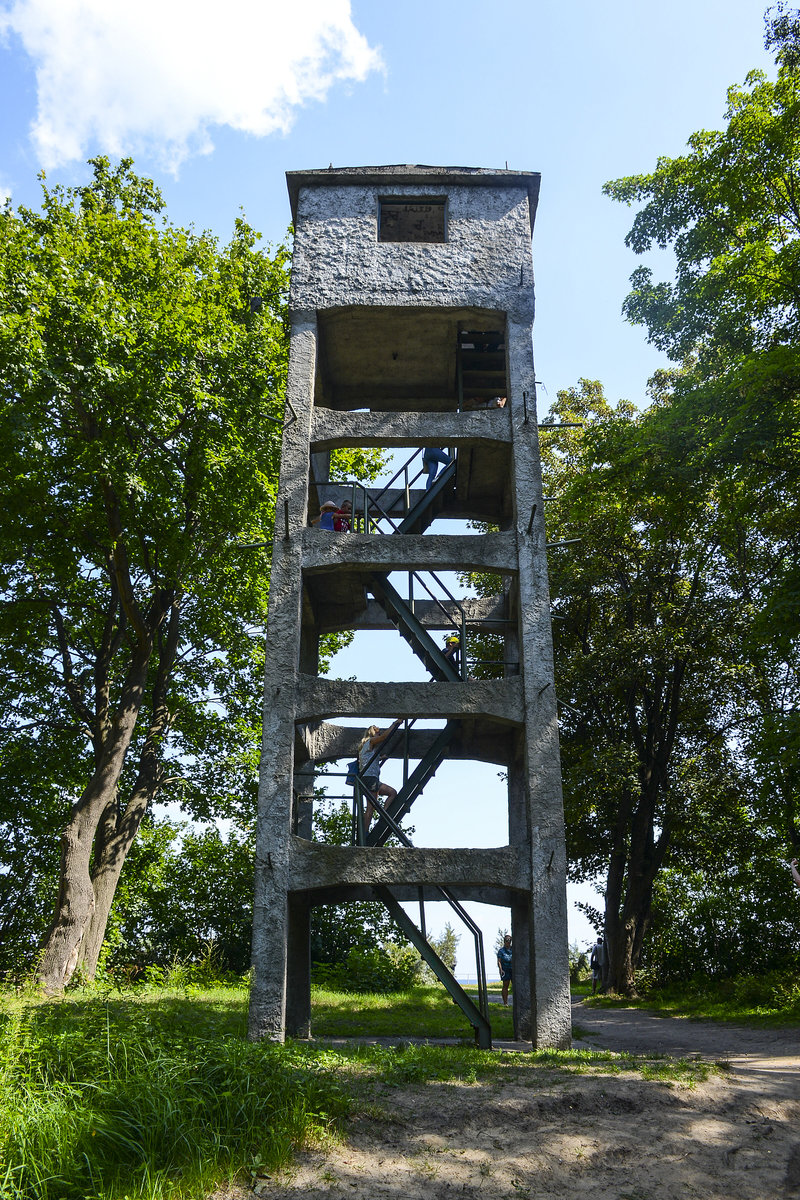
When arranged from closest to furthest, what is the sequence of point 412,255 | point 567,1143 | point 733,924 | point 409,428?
point 567,1143
point 409,428
point 412,255
point 733,924

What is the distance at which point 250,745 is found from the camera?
20844 millimetres

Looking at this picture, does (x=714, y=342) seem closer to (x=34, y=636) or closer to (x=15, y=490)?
(x=15, y=490)

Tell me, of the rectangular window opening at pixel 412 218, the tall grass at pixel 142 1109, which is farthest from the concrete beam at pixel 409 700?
the rectangular window opening at pixel 412 218

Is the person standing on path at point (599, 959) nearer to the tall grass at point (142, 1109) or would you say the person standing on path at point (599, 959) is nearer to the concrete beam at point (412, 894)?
the concrete beam at point (412, 894)

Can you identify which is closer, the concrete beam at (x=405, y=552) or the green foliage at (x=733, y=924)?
the concrete beam at (x=405, y=552)

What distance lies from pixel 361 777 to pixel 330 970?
429 inches

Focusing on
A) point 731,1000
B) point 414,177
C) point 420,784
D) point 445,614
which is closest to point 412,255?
point 414,177

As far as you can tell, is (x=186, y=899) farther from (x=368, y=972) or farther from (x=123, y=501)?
(x=123, y=501)

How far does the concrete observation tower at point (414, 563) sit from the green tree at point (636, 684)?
492 cm

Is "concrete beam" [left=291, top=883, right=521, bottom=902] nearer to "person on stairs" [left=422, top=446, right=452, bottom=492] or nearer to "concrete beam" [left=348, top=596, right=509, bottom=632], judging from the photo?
"concrete beam" [left=348, top=596, right=509, bottom=632]

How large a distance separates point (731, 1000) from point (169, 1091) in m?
14.8

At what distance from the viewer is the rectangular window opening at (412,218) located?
15039 millimetres

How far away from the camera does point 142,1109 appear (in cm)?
591

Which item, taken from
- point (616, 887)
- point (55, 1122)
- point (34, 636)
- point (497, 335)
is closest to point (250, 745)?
point (34, 636)
